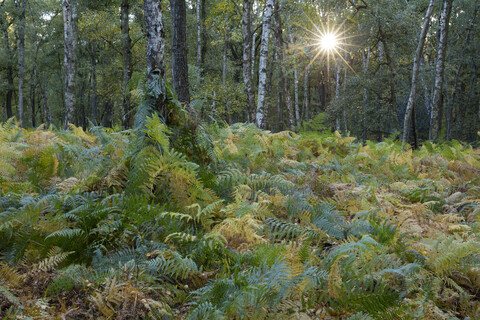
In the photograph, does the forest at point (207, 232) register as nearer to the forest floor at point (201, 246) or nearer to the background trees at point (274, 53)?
the forest floor at point (201, 246)

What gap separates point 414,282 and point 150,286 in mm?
1631

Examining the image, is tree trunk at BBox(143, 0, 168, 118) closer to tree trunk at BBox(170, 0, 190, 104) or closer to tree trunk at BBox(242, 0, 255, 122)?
tree trunk at BBox(170, 0, 190, 104)

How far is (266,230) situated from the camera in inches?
104

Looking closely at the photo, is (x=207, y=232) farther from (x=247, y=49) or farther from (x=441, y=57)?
(x=441, y=57)

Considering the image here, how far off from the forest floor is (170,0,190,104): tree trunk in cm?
312

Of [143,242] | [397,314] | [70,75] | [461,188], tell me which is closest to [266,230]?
[143,242]

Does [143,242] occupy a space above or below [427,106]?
below

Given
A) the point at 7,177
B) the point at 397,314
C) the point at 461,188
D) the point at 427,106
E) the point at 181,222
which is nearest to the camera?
the point at 397,314

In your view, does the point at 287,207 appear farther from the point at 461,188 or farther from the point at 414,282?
the point at 461,188

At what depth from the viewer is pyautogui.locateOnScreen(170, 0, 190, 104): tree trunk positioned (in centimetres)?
650

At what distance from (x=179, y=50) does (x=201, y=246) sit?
214 inches

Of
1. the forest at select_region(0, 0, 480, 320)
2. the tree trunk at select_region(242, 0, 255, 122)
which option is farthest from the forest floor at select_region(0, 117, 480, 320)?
the tree trunk at select_region(242, 0, 255, 122)

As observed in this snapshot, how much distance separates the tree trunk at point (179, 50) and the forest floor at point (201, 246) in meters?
3.12

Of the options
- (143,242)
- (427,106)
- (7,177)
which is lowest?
(143,242)
